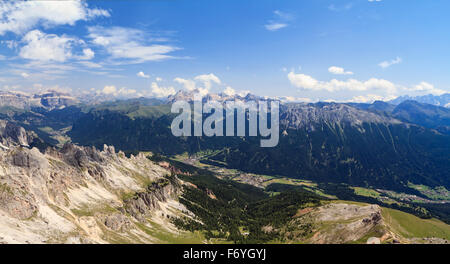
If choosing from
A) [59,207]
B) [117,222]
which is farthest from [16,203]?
[117,222]

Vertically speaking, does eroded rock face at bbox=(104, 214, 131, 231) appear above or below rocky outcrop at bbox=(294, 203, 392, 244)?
above

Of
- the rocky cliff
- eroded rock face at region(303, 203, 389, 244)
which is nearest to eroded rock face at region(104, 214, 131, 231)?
the rocky cliff

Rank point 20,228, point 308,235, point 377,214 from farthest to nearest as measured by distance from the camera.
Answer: point 308,235 → point 377,214 → point 20,228

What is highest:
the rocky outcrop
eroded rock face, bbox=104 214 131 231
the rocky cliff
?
the rocky cliff

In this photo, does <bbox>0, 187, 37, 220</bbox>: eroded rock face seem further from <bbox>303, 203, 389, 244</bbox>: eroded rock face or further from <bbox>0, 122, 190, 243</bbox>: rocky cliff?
<bbox>303, 203, 389, 244</bbox>: eroded rock face

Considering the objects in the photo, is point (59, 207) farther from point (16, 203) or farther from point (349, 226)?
point (349, 226)

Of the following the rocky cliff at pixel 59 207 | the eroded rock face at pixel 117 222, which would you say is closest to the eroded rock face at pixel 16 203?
the rocky cliff at pixel 59 207

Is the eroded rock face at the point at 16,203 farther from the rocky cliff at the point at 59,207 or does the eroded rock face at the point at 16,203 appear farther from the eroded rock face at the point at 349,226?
the eroded rock face at the point at 349,226
